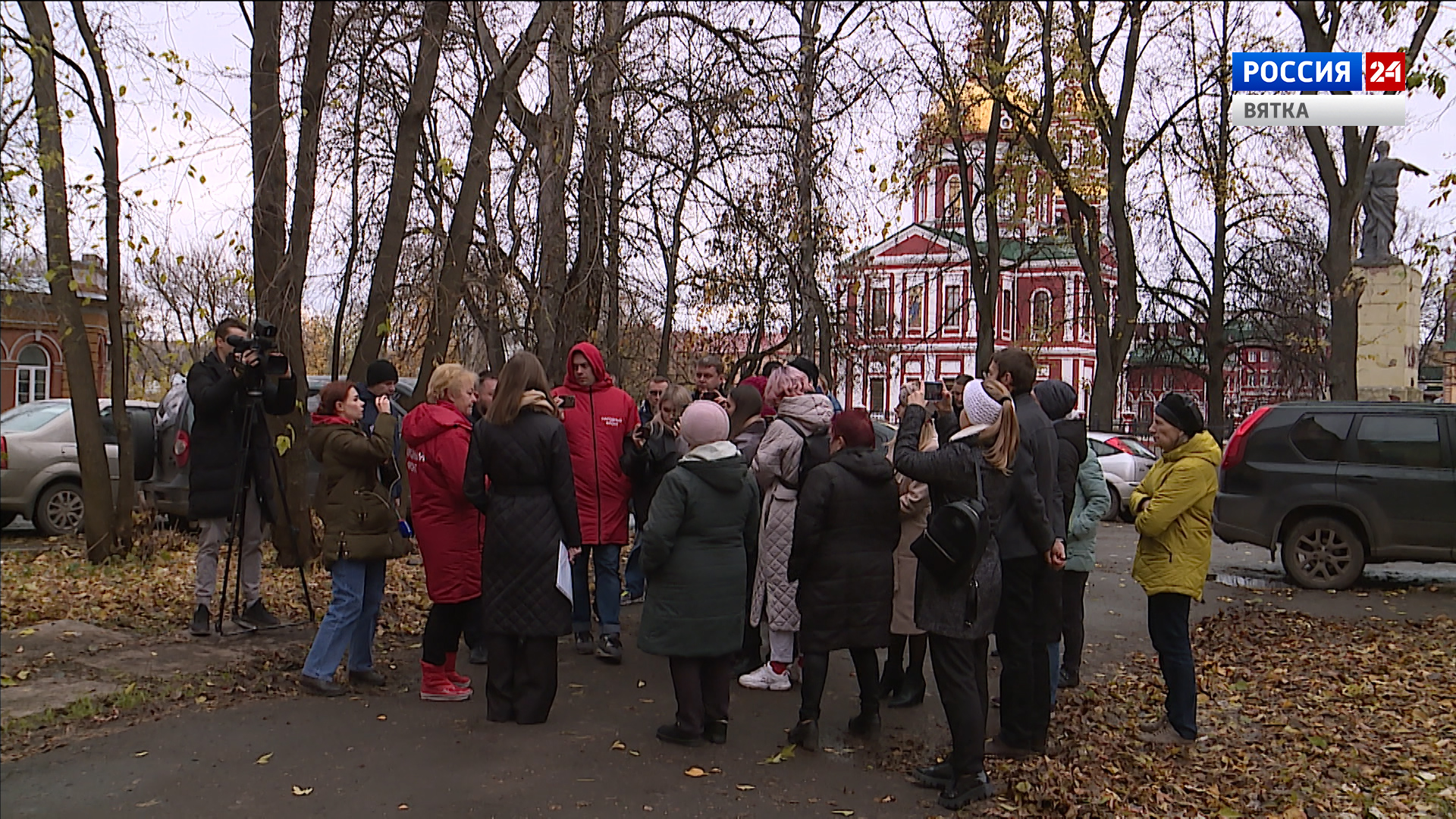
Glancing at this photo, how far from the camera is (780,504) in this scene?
626 centimetres

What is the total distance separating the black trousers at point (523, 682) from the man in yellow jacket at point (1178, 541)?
10.2ft

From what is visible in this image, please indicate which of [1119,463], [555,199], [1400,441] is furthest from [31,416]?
[1119,463]

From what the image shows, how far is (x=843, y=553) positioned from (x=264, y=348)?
3.95 metres

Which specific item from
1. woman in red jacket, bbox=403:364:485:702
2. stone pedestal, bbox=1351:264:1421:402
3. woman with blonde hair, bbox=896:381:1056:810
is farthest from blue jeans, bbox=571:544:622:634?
stone pedestal, bbox=1351:264:1421:402

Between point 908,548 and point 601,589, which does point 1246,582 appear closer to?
point 908,548

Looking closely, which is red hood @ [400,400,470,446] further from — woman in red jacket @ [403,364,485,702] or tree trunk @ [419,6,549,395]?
tree trunk @ [419,6,549,395]

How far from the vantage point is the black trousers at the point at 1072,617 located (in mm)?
6551

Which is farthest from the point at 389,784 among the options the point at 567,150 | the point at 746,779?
the point at 567,150

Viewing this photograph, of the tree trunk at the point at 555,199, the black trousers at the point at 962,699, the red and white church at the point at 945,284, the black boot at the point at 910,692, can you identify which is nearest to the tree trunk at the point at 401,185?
the tree trunk at the point at 555,199

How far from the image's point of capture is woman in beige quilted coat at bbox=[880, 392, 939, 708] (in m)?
5.82

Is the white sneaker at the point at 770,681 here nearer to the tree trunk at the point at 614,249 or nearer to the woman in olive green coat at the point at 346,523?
the woman in olive green coat at the point at 346,523

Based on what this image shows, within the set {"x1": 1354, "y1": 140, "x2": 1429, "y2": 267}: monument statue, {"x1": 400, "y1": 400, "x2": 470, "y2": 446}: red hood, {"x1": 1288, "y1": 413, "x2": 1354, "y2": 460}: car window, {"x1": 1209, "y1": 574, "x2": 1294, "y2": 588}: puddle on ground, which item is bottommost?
{"x1": 1209, "y1": 574, "x2": 1294, "y2": 588}: puddle on ground

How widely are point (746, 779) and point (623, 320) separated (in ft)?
31.9

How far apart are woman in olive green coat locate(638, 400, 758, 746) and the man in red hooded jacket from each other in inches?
64.9
